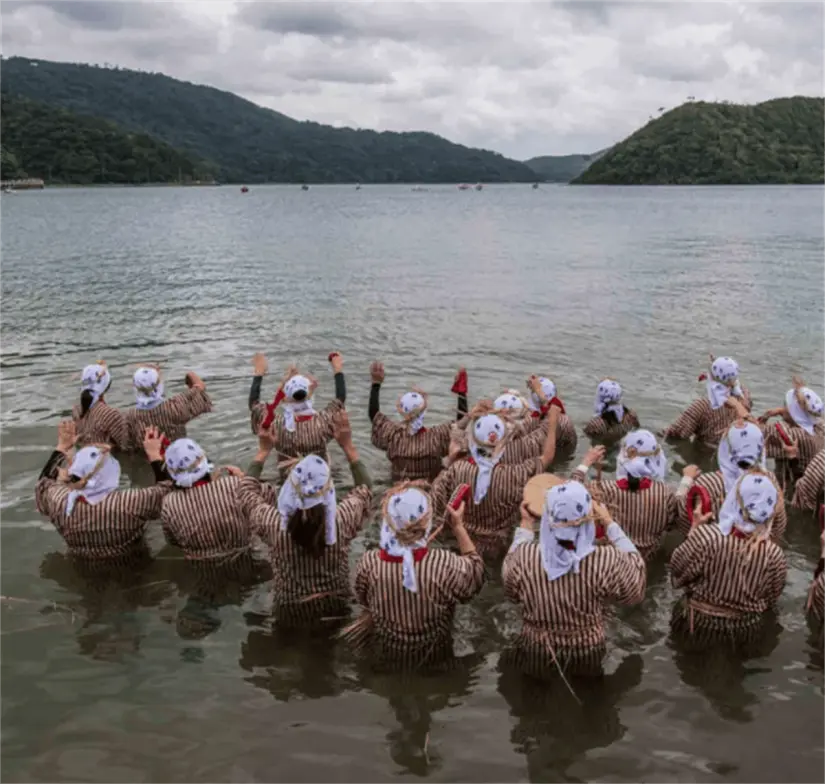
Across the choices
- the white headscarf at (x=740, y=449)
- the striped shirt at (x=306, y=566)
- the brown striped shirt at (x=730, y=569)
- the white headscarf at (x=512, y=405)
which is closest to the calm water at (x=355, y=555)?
the striped shirt at (x=306, y=566)

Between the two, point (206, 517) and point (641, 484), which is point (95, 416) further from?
point (641, 484)

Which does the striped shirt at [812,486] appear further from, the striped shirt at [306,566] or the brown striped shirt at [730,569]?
the striped shirt at [306,566]

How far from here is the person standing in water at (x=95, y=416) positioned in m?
13.5

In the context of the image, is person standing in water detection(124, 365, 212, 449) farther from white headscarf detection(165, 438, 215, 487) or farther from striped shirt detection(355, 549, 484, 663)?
striped shirt detection(355, 549, 484, 663)

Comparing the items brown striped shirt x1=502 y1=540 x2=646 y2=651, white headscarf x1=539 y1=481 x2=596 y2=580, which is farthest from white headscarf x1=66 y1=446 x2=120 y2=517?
white headscarf x1=539 y1=481 x2=596 y2=580

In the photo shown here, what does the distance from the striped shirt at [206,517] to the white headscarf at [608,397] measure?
736 cm

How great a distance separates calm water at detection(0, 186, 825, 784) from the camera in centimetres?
736

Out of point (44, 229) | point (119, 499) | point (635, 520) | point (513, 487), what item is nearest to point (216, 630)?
point (119, 499)

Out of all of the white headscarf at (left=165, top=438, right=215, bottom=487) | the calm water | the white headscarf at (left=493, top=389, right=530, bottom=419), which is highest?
the white headscarf at (left=493, top=389, right=530, bottom=419)

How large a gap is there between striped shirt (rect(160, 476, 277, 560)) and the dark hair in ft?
4.66

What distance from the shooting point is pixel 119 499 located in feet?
33.5

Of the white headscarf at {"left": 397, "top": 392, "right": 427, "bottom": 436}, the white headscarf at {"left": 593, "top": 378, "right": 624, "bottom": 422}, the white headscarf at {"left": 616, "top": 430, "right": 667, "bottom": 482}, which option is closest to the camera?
the white headscarf at {"left": 616, "top": 430, "right": 667, "bottom": 482}

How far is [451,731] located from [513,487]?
11.3 feet

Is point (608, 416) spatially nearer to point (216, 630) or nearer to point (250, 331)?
point (216, 630)
